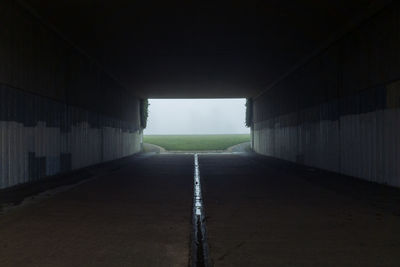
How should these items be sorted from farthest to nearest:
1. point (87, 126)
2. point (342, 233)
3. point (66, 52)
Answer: point (87, 126) < point (66, 52) < point (342, 233)

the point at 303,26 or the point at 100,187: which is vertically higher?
the point at 303,26

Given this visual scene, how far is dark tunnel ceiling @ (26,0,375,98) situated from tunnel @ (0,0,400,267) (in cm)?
11

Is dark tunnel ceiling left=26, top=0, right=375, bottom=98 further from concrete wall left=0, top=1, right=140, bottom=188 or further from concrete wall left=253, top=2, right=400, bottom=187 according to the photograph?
concrete wall left=253, top=2, right=400, bottom=187

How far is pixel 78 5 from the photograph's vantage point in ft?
43.1

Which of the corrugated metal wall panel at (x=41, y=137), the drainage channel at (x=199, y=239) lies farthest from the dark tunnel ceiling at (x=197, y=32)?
the drainage channel at (x=199, y=239)

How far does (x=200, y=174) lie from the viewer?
1731cm

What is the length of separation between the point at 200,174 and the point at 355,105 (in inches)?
304

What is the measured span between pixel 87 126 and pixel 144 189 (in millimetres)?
11240

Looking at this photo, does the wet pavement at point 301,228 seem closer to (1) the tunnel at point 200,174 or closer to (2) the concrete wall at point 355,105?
(1) the tunnel at point 200,174

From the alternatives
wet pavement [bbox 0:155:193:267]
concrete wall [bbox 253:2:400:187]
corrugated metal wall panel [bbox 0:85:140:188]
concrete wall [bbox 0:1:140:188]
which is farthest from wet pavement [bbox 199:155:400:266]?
concrete wall [bbox 0:1:140:188]

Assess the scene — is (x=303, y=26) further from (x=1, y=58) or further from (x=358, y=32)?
(x=1, y=58)

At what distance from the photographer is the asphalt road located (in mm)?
5082

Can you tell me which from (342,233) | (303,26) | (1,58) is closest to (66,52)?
(1,58)

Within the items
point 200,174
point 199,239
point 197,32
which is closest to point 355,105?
point 200,174
